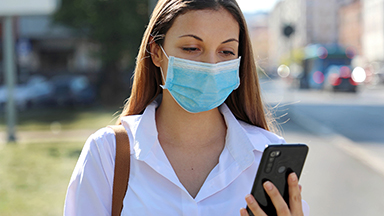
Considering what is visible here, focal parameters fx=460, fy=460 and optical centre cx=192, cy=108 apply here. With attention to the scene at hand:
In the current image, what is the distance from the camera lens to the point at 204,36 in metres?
1.82

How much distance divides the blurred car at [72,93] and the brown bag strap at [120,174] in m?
21.6

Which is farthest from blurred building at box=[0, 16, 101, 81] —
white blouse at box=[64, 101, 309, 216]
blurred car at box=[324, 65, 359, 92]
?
white blouse at box=[64, 101, 309, 216]

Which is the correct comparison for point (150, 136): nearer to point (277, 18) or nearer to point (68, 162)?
point (68, 162)

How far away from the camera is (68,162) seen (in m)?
7.96

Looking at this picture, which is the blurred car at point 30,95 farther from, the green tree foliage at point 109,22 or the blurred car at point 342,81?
the blurred car at point 342,81

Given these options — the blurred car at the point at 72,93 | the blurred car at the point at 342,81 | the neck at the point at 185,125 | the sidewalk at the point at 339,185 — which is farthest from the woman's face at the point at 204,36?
the blurred car at the point at 342,81

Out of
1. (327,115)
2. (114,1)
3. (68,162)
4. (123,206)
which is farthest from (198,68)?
(114,1)

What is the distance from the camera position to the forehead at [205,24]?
1.83 meters

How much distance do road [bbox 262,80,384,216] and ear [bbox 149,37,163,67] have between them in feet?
2.40

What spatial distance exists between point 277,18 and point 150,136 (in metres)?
143

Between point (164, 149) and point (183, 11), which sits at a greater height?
point (183, 11)

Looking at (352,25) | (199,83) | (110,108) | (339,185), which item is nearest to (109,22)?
(110,108)

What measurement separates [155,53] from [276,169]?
84 cm

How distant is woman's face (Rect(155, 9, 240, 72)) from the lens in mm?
1833
